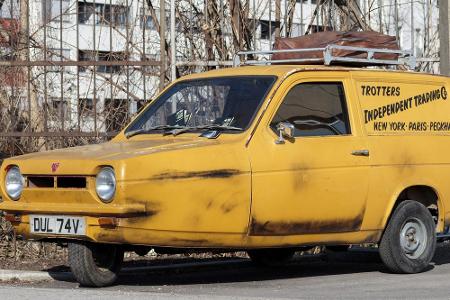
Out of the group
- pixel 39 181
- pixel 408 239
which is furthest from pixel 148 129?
pixel 408 239

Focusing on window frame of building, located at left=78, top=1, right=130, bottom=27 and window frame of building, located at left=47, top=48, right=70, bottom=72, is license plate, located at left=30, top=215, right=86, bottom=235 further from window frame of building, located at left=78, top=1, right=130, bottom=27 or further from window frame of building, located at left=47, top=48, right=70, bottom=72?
window frame of building, located at left=78, top=1, right=130, bottom=27

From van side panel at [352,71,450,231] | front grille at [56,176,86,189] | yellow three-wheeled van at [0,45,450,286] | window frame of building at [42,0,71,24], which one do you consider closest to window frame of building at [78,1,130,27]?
window frame of building at [42,0,71,24]

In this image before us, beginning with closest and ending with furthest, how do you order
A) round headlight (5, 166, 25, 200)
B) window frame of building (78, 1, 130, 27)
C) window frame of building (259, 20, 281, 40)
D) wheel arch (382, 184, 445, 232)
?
1. round headlight (5, 166, 25, 200)
2. wheel arch (382, 184, 445, 232)
3. window frame of building (78, 1, 130, 27)
4. window frame of building (259, 20, 281, 40)

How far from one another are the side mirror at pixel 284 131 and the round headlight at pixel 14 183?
2.09 metres

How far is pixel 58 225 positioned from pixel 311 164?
7.02 ft

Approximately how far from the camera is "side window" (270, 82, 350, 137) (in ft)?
27.9

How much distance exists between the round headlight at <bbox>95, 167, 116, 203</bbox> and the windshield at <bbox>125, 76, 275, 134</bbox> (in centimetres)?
127

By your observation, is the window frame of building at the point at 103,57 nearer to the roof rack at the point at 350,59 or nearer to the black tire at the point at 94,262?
the roof rack at the point at 350,59

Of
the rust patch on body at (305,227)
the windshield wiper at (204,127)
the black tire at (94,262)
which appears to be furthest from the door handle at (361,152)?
the black tire at (94,262)

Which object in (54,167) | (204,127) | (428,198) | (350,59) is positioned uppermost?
(350,59)

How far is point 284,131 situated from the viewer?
26.8ft

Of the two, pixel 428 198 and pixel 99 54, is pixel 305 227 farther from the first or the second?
pixel 99 54

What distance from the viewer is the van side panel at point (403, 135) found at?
347 inches

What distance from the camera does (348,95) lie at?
8930 millimetres
